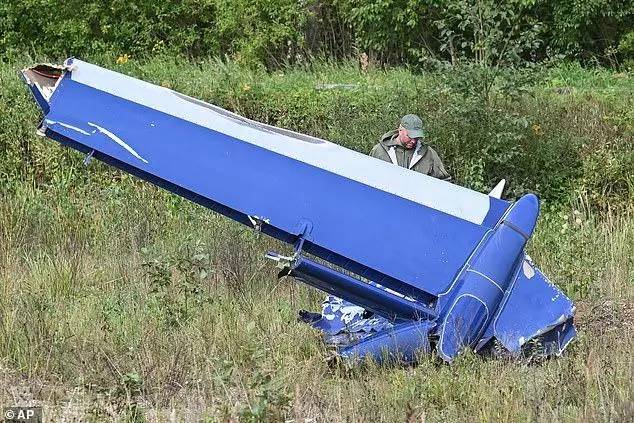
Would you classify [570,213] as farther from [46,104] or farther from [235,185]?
[46,104]

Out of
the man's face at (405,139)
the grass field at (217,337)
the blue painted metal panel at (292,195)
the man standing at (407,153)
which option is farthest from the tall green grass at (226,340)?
the man's face at (405,139)

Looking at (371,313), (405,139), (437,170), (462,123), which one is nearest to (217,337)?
(371,313)

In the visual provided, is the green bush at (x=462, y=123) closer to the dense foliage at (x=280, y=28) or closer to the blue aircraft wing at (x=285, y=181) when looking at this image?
the blue aircraft wing at (x=285, y=181)

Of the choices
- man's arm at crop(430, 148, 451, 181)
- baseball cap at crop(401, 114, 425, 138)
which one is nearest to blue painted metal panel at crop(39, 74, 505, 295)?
baseball cap at crop(401, 114, 425, 138)

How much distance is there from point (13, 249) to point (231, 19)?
33.2 feet

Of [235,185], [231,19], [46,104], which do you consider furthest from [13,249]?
[231,19]

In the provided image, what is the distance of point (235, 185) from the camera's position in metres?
6.16

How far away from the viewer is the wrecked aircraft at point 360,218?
5934 millimetres

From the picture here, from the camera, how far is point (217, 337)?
20.1 ft

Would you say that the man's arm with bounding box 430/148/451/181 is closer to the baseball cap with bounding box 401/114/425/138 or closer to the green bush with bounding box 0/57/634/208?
the baseball cap with bounding box 401/114/425/138

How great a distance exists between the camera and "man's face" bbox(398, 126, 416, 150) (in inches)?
304

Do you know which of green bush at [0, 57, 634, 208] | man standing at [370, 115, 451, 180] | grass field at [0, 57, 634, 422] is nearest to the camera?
grass field at [0, 57, 634, 422]

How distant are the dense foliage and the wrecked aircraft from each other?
33.7ft

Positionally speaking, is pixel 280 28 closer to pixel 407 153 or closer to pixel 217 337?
pixel 407 153
